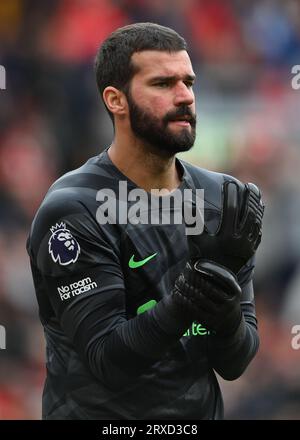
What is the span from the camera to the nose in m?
2.40

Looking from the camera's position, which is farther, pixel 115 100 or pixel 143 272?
pixel 115 100

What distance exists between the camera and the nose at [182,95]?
2.40 metres

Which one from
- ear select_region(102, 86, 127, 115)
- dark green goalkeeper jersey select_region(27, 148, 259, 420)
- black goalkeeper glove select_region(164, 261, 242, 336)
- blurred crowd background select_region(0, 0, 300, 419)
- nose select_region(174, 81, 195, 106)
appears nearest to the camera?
black goalkeeper glove select_region(164, 261, 242, 336)

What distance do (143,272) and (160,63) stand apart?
626mm

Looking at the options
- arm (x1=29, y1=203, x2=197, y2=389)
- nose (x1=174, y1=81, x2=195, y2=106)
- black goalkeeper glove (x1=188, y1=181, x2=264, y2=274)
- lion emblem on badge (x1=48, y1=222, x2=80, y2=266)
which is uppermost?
nose (x1=174, y1=81, x2=195, y2=106)

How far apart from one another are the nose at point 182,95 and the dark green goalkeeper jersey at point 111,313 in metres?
0.29

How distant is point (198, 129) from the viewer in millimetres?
5254

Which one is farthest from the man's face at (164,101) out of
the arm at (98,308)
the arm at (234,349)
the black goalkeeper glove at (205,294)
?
the arm at (234,349)

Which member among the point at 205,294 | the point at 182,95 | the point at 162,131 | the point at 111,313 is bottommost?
the point at 111,313

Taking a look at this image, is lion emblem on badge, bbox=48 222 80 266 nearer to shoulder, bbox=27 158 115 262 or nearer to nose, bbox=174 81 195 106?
shoulder, bbox=27 158 115 262

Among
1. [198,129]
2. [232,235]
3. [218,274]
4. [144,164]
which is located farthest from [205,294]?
Result: [198,129]

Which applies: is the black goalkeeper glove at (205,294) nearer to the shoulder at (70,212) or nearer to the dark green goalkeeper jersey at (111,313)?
the dark green goalkeeper jersey at (111,313)

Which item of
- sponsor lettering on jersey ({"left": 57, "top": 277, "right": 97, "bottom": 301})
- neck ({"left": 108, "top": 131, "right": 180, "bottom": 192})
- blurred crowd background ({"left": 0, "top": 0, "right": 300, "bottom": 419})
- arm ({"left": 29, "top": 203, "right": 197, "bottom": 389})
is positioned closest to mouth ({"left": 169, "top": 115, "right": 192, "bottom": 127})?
neck ({"left": 108, "top": 131, "right": 180, "bottom": 192})

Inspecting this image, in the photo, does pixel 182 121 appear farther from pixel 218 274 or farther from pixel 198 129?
pixel 198 129
